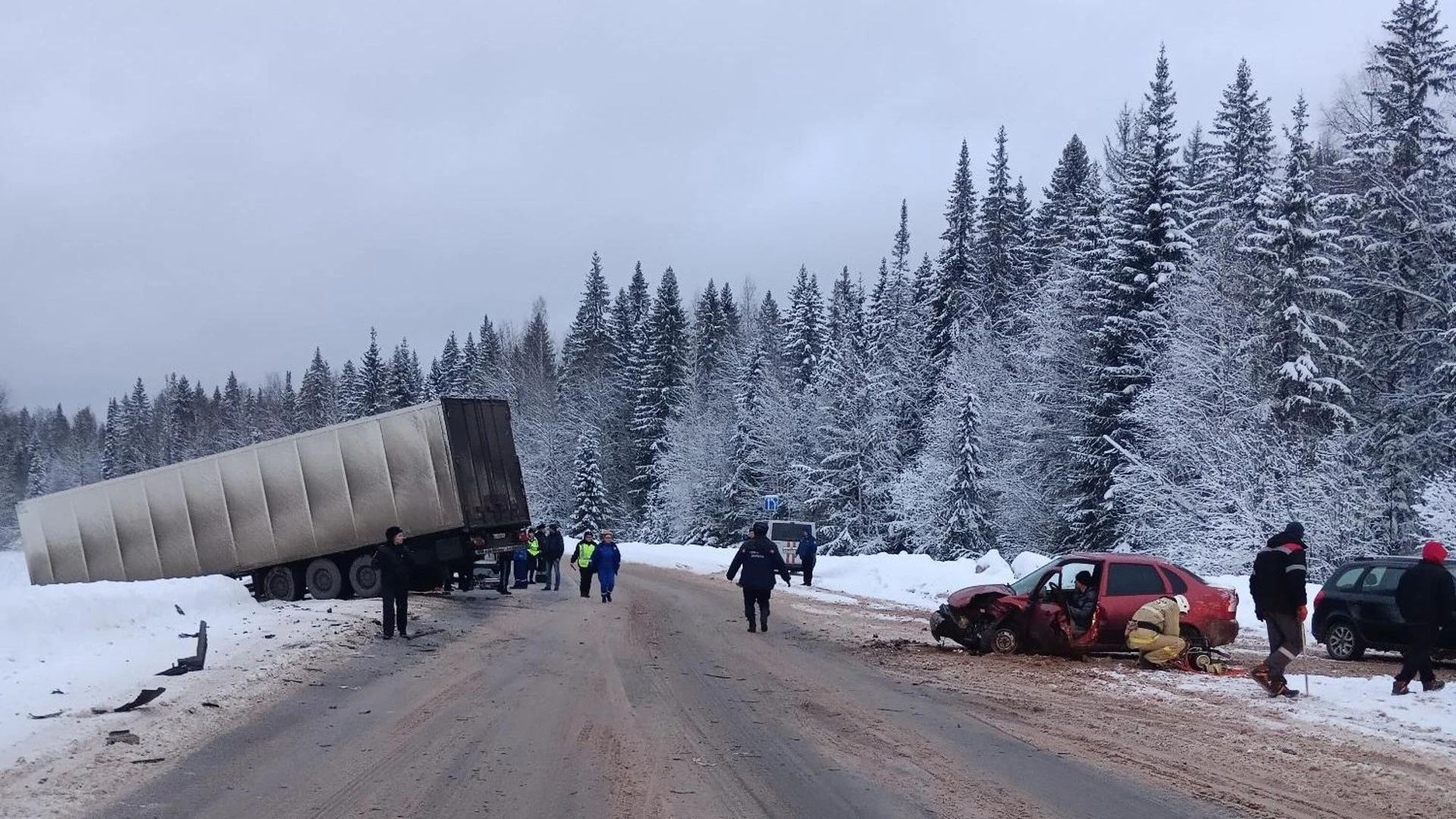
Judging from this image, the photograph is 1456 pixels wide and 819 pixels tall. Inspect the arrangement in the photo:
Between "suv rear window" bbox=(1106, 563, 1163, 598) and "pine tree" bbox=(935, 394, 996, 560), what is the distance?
30955 millimetres

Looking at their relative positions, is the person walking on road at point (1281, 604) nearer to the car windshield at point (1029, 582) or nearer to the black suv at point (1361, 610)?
the car windshield at point (1029, 582)

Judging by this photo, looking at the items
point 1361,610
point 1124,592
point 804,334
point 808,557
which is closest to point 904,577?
point 808,557

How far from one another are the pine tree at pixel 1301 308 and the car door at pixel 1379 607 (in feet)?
58.4

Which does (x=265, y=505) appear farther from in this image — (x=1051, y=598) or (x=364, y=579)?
(x=1051, y=598)

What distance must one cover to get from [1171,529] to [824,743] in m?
27.8

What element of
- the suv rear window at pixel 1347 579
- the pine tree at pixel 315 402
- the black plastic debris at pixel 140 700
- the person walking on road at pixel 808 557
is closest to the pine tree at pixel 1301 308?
the person walking on road at pixel 808 557

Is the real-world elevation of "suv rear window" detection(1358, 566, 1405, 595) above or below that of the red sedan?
below

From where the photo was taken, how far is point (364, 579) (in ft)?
79.5

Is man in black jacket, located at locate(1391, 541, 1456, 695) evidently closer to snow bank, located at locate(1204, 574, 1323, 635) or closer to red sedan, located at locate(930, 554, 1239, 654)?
red sedan, located at locate(930, 554, 1239, 654)

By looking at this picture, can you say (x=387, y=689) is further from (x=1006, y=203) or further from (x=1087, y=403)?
(x=1006, y=203)

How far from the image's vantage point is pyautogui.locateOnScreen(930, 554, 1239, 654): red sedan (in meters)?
15.6

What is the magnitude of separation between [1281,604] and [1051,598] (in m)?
3.67

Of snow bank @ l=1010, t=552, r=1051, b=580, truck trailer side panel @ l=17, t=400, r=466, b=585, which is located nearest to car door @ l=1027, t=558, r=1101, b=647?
snow bank @ l=1010, t=552, r=1051, b=580

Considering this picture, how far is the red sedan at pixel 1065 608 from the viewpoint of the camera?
51.3 feet
